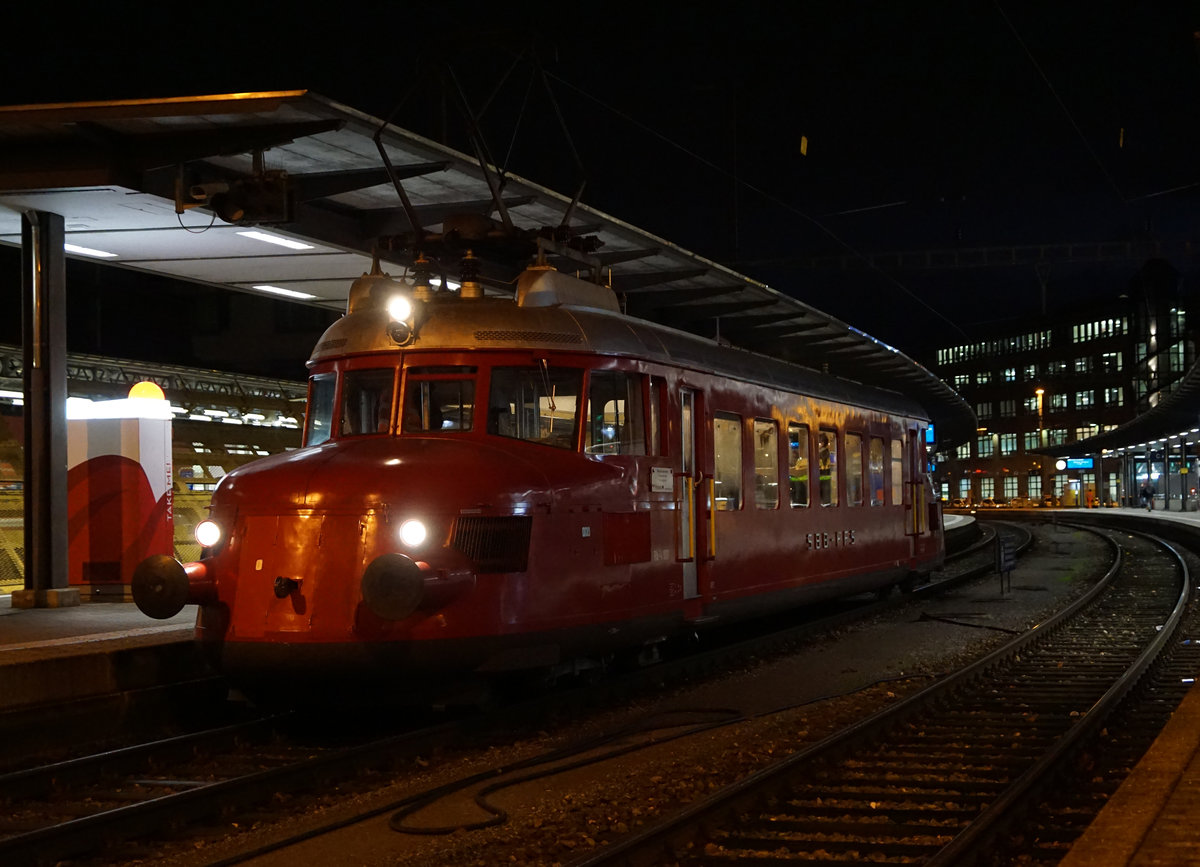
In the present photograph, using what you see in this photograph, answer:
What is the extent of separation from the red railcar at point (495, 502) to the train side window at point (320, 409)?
20 mm

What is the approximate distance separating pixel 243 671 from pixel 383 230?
762 cm

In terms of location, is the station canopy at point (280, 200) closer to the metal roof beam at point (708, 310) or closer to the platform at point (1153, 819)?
the metal roof beam at point (708, 310)

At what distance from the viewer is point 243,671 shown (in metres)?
9.00

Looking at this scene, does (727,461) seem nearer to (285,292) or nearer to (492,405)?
(492,405)

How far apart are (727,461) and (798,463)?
2207 millimetres

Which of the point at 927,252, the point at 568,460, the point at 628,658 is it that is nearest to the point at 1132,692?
the point at 628,658

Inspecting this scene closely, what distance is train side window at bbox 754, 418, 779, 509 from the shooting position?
13.7 meters

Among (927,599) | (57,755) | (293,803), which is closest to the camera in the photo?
(293,803)

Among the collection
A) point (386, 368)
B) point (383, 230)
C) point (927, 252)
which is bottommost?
point (386, 368)

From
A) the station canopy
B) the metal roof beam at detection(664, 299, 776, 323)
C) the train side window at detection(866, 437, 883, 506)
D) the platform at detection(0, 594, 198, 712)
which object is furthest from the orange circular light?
the train side window at detection(866, 437, 883, 506)

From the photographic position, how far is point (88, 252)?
53.4 feet

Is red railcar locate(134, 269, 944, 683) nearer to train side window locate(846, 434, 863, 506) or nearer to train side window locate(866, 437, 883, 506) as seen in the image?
train side window locate(846, 434, 863, 506)

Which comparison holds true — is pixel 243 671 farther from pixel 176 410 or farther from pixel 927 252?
pixel 927 252

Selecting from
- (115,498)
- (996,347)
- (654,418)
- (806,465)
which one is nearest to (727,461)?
(654,418)
